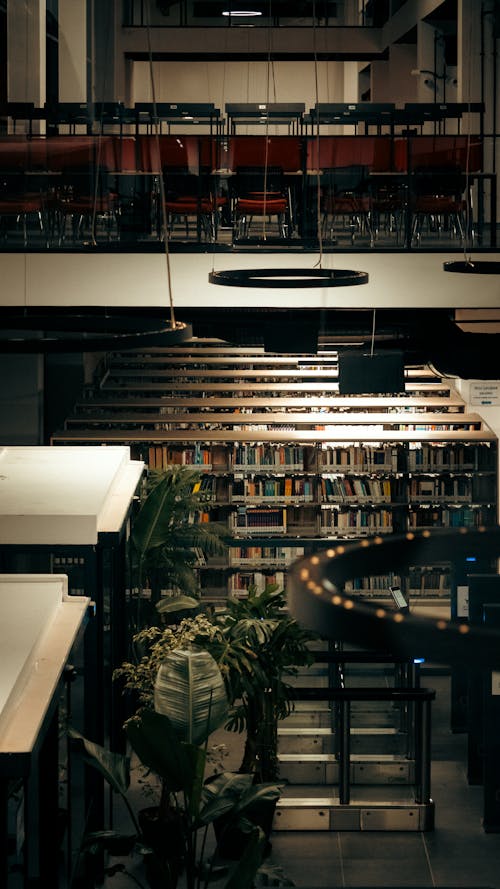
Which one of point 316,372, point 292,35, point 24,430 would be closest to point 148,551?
point 316,372

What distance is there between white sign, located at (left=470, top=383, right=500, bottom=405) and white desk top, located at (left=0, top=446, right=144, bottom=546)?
3524 millimetres

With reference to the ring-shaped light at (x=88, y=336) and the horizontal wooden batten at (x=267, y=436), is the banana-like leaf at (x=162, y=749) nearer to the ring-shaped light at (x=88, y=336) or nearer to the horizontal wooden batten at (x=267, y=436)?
the ring-shaped light at (x=88, y=336)

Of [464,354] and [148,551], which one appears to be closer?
[464,354]

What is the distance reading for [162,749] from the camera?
231 inches

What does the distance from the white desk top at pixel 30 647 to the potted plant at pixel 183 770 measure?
58 cm

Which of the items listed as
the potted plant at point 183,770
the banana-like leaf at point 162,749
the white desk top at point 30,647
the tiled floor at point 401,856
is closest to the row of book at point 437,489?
the tiled floor at point 401,856

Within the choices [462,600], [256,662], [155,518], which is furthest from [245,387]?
[256,662]

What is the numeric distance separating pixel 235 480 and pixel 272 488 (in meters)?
0.32

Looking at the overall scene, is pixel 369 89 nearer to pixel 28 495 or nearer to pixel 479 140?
pixel 479 140

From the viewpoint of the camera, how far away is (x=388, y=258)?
1083 cm

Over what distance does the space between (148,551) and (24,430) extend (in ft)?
14.0

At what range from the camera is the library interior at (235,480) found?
244 inches

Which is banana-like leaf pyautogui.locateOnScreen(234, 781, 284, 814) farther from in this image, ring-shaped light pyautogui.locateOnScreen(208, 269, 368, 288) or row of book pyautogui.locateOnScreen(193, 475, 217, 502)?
A: row of book pyautogui.locateOnScreen(193, 475, 217, 502)

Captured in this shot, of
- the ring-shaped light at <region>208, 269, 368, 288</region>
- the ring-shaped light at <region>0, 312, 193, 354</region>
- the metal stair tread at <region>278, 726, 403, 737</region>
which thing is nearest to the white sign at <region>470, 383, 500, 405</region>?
the metal stair tread at <region>278, 726, 403, 737</region>
